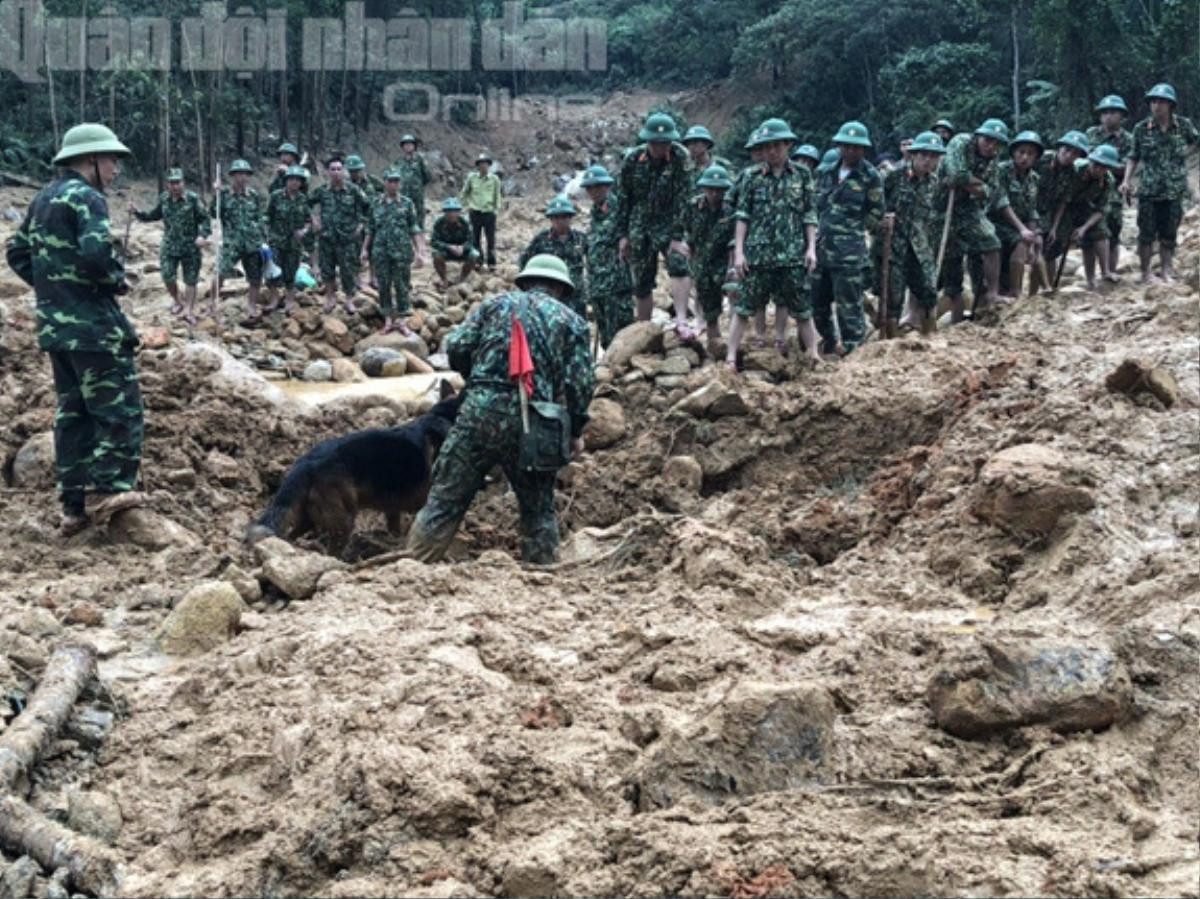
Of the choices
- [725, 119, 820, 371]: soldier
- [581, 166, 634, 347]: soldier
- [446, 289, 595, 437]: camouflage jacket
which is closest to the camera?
[446, 289, 595, 437]: camouflage jacket

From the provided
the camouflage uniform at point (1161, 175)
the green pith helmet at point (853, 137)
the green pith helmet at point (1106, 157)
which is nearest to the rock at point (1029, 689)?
the green pith helmet at point (853, 137)

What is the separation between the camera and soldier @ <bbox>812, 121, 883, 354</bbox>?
9.41 metres

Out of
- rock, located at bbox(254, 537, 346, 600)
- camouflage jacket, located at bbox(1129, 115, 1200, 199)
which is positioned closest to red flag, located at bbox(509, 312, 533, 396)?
rock, located at bbox(254, 537, 346, 600)

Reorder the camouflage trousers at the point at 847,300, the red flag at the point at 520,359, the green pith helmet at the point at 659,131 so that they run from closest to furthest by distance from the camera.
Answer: the red flag at the point at 520,359 < the green pith helmet at the point at 659,131 < the camouflage trousers at the point at 847,300

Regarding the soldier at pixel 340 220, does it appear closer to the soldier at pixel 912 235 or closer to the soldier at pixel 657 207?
the soldier at pixel 657 207

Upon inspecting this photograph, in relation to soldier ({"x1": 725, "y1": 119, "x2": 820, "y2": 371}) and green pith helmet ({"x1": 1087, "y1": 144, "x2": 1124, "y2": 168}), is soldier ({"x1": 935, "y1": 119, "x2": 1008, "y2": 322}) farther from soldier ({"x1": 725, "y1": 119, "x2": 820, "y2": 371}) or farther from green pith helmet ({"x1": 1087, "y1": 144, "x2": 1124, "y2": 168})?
soldier ({"x1": 725, "y1": 119, "x2": 820, "y2": 371})

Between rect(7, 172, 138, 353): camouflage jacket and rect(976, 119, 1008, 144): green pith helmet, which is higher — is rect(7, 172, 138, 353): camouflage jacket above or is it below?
below

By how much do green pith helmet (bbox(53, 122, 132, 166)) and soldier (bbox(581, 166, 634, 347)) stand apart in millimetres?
4020

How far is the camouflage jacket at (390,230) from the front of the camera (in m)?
14.5

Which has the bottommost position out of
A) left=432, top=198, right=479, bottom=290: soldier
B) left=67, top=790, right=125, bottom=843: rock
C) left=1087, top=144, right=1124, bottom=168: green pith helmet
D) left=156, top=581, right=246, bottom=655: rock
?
left=67, top=790, right=125, bottom=843: rock

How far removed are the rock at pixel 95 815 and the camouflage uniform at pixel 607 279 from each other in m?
6.60

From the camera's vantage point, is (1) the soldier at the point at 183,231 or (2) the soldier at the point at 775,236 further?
(1) the soldier at the point at 183,231

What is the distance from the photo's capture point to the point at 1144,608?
4828 millimetres

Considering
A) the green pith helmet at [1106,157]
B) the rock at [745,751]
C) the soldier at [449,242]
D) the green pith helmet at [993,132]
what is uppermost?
the green pith helmet at [993,132]
